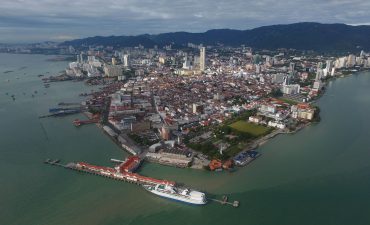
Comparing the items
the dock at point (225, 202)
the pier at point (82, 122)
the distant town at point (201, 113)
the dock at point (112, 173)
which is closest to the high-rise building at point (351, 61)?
the distant town at point (201, 113)

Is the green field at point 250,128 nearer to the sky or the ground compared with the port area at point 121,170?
nearer to the sky

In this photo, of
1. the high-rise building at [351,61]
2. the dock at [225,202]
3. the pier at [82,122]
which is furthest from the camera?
the high-rise building at [351,61]

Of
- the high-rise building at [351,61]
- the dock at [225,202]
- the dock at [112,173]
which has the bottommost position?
the dock at [225,202]

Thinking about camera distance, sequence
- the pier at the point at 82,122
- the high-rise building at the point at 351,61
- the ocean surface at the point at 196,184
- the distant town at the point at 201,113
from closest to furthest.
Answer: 1. the ocean surface at the point at 196,184
2. the distant town at the point at 201,113
3. the pier at the point at 82,122
4. the high-rise building at the point at 351,61

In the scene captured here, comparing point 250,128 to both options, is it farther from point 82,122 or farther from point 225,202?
point 82,122

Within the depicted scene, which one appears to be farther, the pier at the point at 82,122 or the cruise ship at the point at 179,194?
the pier at the point at 82,122

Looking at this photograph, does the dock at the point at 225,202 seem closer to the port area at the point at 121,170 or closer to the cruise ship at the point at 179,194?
the port area at the point at 121,170

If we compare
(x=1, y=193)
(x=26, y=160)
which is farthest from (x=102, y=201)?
(x=26, y=160)

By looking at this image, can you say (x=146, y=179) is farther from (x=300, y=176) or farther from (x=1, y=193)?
(x=300, y=176)
